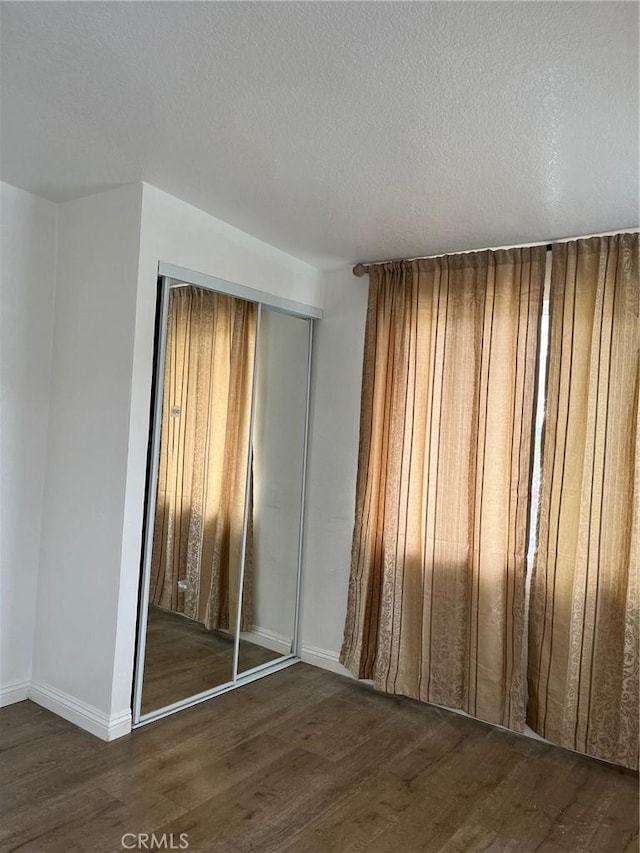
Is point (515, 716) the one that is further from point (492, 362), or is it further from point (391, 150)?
point (391, 150)

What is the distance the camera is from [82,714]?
2.96 metres

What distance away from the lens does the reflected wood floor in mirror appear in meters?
3.07

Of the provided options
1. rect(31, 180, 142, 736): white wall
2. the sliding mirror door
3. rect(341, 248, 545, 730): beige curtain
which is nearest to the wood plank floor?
rect(31, 180, 142, 736): white wall

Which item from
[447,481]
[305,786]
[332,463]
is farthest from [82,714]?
[447,481]

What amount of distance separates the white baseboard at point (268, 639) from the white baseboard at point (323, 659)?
0.11 metres

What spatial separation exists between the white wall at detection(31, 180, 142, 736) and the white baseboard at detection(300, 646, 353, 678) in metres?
1.34

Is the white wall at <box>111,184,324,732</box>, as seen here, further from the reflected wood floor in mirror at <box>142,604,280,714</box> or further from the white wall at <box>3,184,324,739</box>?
the reflected wood floor in mirror at <box>142,604,280,714</box>

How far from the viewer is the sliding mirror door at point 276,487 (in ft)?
12.0

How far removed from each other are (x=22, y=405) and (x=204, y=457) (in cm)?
93
